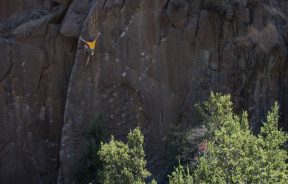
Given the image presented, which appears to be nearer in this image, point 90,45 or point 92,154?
point 92,154

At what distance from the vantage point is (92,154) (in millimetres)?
17703

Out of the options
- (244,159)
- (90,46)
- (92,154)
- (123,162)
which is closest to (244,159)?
(244,159)

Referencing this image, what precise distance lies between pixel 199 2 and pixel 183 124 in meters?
4.17

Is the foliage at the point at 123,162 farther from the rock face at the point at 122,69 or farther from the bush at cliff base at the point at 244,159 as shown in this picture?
the rock face at the point at 122,69

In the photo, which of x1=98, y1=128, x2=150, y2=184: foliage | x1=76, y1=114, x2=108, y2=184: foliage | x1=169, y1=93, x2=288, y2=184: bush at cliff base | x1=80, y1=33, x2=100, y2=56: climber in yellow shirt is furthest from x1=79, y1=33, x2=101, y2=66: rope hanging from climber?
x1=169, y1=93, x2=288, y2=184: bush at cliff base

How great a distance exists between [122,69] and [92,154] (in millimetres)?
3268

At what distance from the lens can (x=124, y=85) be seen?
768 inches

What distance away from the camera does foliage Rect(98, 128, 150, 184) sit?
14695mm

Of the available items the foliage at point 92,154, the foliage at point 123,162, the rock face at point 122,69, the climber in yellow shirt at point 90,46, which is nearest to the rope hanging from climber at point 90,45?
the climber in yellow shirt at point 90,46

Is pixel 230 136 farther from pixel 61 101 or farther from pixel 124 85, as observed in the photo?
pixel 61 101

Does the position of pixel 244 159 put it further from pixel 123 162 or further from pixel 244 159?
pixel 123 162

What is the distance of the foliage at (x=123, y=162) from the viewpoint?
14695 mm

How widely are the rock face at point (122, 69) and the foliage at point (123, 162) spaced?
13.5 ft

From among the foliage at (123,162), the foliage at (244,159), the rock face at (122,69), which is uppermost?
the rock face at (122,69)
